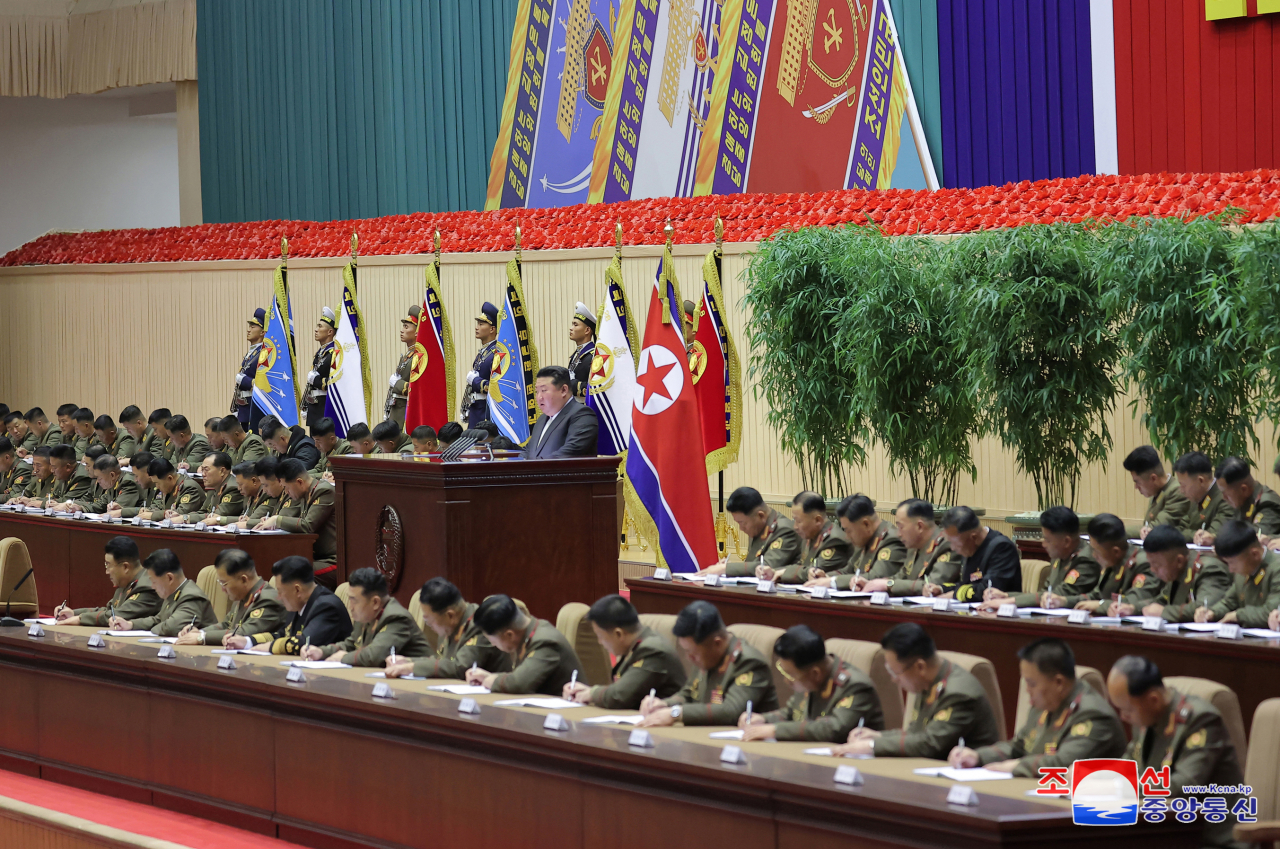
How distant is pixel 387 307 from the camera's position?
516 inches

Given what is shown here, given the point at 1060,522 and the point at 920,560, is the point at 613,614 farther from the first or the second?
the point at 920,560

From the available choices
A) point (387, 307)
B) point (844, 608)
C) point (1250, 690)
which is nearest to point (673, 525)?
point (844, 608)

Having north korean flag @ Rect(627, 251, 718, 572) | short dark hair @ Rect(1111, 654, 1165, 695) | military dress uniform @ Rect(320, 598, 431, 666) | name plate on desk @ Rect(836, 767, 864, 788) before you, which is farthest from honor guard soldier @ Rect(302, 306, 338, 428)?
short dark hair @ Rect(1111, 654, 1165, 695)

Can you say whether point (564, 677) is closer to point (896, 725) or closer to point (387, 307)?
point (896, 725)

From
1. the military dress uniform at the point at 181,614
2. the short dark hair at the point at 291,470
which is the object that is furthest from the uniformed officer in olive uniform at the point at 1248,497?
the short dark hair at the point at 291,470

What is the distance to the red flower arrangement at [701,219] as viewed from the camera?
26.5ft

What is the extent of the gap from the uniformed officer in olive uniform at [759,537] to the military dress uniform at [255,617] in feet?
5.97

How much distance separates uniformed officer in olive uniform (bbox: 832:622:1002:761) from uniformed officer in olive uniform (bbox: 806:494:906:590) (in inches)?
88.1

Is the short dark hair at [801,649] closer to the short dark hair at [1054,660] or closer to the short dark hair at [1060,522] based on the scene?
the short dark hair at [1054,660]

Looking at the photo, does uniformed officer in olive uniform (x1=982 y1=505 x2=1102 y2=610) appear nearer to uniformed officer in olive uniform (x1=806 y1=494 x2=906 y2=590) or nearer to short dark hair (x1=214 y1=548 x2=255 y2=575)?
uniformed officer in olive uniform (x1=806 y1=494 x2=906 y2=590)

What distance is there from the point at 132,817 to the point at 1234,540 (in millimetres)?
3659

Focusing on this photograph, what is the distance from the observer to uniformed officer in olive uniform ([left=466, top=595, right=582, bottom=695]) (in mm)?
4859

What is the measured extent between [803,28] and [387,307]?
4.07 m

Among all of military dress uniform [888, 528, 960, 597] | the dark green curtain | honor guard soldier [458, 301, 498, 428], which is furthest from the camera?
the dark green curtain
